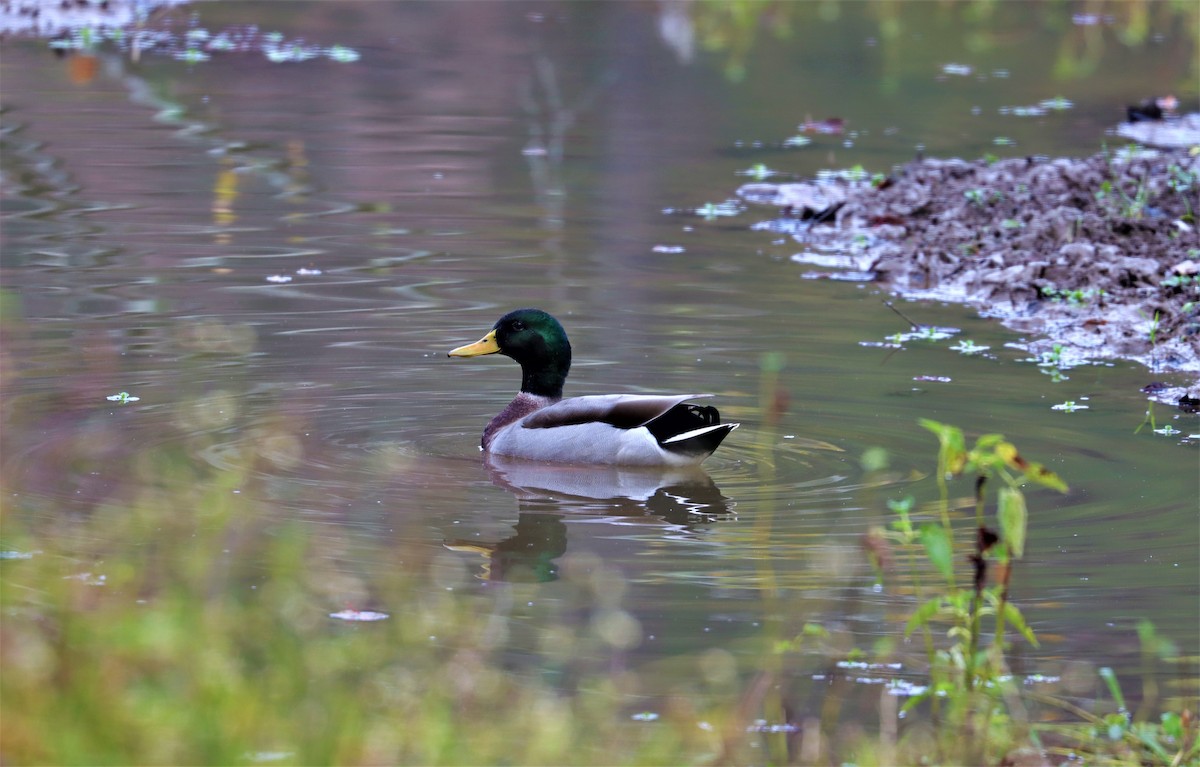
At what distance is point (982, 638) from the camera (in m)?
5.90

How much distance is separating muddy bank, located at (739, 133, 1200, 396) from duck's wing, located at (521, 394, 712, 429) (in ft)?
9.76

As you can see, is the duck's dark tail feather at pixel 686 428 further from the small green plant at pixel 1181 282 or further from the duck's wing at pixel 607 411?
the small green plant at pixel 1181 282

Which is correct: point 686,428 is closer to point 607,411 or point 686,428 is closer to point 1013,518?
point 607,411

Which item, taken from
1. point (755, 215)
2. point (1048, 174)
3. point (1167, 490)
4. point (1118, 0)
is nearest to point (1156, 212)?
point (1048, 174)

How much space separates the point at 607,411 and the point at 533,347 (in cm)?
81

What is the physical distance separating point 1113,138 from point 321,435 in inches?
436

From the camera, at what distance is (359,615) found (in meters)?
5.82

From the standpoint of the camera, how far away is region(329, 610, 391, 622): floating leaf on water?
5794mm

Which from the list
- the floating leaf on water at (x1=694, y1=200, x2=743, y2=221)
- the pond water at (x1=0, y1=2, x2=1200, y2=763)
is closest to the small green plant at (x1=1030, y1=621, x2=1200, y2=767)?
the pond water at (x1=0, y1=2, x2=1200, y2=763)

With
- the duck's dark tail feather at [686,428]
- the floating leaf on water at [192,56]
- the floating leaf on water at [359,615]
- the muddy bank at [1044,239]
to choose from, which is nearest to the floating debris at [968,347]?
the muddy bank at [1044,239]

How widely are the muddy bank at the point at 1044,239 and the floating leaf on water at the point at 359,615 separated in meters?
5.37

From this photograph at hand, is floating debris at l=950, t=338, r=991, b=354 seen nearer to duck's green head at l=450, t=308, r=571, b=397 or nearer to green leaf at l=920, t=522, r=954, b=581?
duck's green head at l=450, t=308, r=571, b=397

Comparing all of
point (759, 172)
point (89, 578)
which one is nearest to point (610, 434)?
point (89, 578)

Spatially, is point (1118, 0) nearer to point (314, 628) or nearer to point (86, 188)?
point (86, 188)
